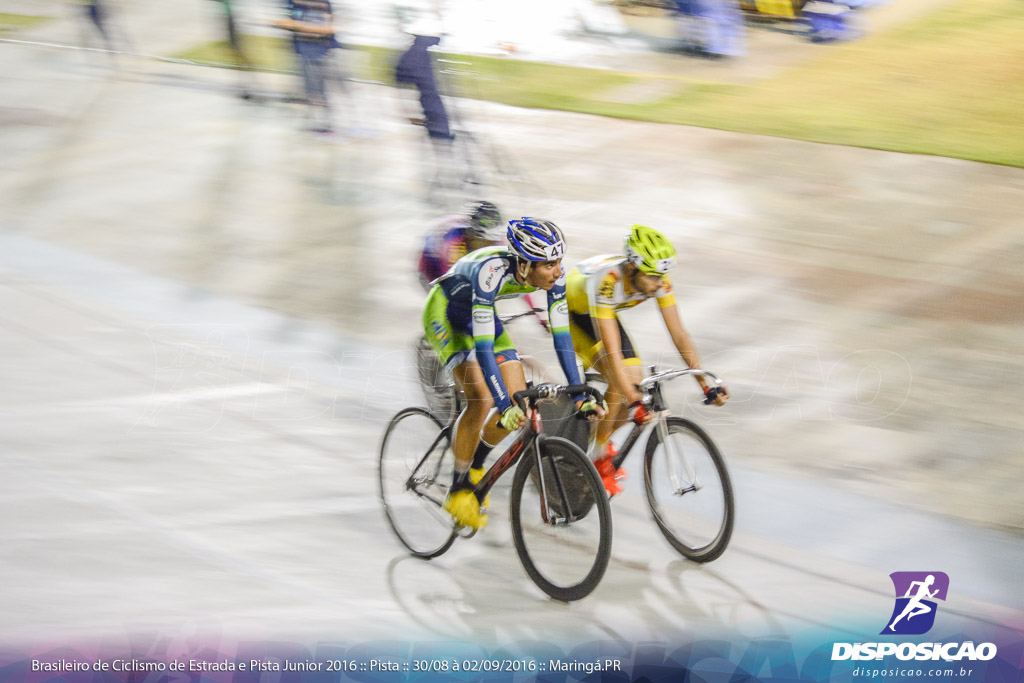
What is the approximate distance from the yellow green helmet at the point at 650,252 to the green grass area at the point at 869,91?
6.52 m

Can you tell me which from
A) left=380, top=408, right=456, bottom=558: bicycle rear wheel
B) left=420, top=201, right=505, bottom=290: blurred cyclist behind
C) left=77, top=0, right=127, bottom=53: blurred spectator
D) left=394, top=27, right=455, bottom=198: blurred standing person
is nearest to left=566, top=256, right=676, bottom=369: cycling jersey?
left=420, top=201, right=505, bottom=290: blurred cyclist behind

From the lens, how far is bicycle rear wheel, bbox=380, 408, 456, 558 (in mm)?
4957

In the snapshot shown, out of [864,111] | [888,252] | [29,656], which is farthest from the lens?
[864,111]

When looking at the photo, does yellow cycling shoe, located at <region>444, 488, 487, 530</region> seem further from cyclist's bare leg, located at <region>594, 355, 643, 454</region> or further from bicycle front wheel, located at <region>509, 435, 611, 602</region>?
cyclist's bare leg, located at <region>594, 355, 643, 454</region>

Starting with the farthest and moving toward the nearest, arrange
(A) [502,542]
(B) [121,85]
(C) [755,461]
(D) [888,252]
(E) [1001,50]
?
(B) [121,85] < (E) [1001,50] < (D) [888,252] < (C) [755,461] < (A) [502,542]

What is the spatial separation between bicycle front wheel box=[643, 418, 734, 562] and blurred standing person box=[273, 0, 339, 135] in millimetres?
7726

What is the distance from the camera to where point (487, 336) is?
14.5 ft

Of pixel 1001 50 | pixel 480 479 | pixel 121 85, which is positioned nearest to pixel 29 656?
pixel 480 479

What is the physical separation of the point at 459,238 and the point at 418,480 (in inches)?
52.3

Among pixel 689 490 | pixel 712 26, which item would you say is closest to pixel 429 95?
pixel 712 26

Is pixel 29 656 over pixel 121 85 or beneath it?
beneath

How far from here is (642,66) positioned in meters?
12.6

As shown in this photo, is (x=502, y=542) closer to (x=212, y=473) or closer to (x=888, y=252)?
(x=212, y=473)

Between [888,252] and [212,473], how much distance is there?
5520mm
